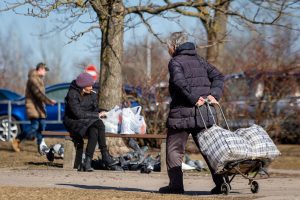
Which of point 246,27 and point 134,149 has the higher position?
point 246,27

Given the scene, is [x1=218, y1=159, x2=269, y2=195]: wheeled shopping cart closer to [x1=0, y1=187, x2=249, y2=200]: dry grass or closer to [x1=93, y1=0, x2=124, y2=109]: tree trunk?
[x1=0, y1=187, x2=249, y2=200]: dry grass

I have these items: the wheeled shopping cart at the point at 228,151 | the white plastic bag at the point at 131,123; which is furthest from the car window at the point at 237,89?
the wheeled shopping cart at the point at 228,151

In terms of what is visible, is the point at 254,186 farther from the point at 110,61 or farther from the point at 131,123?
the point at 110,61

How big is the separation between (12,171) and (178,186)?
4.49 metres

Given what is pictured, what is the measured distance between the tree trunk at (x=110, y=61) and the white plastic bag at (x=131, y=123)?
3.65 ft

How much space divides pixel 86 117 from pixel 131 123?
1.76 metres

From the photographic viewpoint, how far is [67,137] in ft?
48.7

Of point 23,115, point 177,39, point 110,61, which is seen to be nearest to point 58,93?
point 23,115

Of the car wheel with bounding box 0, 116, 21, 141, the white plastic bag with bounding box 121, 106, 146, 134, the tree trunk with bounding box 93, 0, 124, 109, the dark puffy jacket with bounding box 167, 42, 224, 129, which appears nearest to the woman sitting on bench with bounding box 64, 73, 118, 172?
the white plastic bag with bounding box 121, 106, 146, 134

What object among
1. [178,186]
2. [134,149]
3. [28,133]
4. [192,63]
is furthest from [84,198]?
[28,133]

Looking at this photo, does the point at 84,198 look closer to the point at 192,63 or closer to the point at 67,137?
the point at 192,63

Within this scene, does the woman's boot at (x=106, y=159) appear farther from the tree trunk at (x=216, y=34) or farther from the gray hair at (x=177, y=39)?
the tree trunk at (x=216, y=34)

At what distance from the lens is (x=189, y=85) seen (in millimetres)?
10391

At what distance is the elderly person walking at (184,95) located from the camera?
10.3 metres
